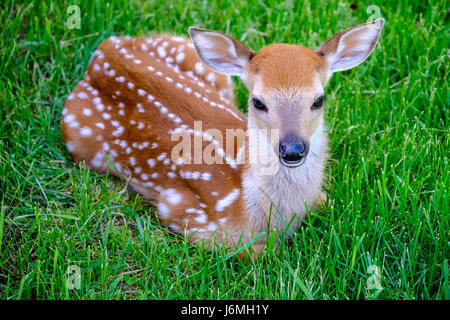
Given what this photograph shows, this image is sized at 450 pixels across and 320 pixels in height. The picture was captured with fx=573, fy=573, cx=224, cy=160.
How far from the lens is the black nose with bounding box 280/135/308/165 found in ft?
7.97

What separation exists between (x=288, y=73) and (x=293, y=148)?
0.35 meters

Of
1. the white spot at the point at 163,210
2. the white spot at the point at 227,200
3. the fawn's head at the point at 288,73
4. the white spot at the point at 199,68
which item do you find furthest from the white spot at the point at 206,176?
the white spot at the point at 199,68

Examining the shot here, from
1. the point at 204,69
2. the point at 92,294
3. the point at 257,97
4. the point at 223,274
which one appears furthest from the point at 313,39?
the point at 92,294

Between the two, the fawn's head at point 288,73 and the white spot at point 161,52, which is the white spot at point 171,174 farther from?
the white spot at point 161,52

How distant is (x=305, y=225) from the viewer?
9.71 feet

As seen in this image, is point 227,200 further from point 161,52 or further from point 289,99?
point 161,52

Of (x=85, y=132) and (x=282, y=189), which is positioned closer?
(x=282, y=189)

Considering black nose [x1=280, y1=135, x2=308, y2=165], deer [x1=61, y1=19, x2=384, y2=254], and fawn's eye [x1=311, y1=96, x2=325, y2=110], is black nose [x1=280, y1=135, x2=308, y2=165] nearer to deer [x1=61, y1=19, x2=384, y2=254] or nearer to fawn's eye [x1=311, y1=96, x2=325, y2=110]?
deer [x1=61, y1=19, x2=384, y2=254]

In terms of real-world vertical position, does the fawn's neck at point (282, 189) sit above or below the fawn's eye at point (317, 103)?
below

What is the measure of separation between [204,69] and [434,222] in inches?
69.6

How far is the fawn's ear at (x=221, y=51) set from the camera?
9.04ft

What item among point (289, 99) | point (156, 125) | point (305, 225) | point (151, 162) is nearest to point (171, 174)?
point (151, 162)

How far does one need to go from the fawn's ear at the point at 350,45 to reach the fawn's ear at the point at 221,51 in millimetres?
372

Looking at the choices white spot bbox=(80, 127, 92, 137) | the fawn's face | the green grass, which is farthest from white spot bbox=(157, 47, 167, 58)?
the fawn's face
